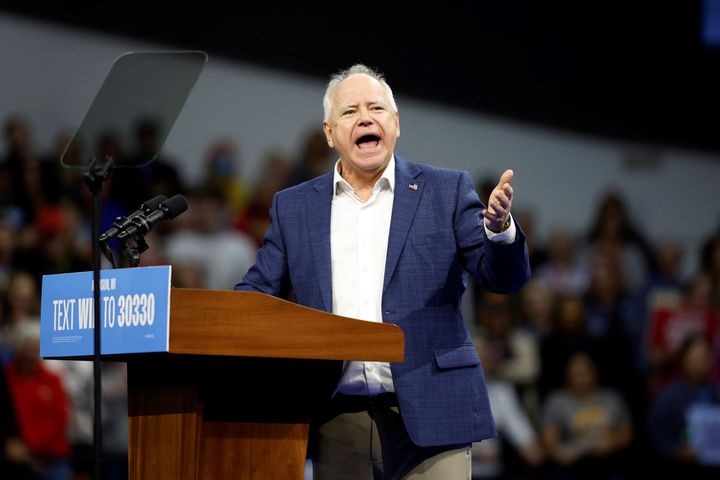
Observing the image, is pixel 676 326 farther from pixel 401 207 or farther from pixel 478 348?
pixel 401 207

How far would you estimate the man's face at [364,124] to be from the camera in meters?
3.11

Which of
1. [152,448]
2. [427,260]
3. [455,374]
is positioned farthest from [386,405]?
[152,448]

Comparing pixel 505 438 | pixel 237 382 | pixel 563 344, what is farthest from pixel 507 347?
pixel 237 382

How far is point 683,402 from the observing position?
7.44m

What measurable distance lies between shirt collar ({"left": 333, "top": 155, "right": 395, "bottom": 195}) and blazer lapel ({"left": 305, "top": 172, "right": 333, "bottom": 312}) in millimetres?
21

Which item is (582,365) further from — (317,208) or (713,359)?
(317,208)

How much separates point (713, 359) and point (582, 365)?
1161 mm

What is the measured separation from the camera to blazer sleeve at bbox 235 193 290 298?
3.13 meters

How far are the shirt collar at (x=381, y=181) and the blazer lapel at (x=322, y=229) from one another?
0.02 meters

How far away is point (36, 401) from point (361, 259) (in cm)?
371

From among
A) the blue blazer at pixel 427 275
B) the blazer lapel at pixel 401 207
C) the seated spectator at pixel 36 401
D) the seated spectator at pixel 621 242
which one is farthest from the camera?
the seated spectator at pixel 621 242

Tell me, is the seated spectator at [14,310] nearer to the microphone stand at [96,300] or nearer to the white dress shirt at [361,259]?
the white dress shirt at [361,259]

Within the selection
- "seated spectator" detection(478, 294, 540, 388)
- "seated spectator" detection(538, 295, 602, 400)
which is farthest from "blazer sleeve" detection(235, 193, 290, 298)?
"seated spectator" detection(538, 295, 602, 400)

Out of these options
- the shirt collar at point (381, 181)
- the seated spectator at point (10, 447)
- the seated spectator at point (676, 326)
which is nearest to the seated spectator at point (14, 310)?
the seated spectator at point (10, 447)
